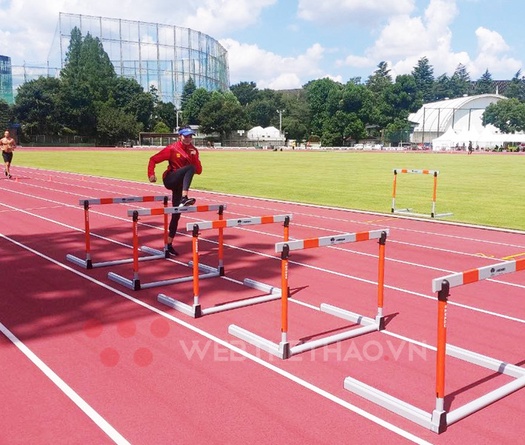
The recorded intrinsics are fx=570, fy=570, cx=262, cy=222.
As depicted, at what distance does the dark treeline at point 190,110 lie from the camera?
8750 centimetres

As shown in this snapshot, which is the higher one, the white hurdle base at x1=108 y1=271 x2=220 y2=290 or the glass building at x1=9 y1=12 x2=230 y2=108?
the glass building at x1=9 y1=12 x2=230 y2=108

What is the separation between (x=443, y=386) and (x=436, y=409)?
19 centimetres

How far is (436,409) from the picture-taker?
434 centimetres

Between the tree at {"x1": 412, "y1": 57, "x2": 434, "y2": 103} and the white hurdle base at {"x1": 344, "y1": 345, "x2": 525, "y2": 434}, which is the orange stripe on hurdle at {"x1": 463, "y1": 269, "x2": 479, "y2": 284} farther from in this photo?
the tree at {"x1": 412, "y1": 57, "x2": 434, "y2": 103}

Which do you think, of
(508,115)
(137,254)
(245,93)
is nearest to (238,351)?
(137,254)

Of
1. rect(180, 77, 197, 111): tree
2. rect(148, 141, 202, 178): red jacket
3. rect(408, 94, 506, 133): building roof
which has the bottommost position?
rect(148, 141, 202, 178): red jacket

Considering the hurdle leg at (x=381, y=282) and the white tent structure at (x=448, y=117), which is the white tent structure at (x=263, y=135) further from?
the hurdle leg at (x=381, y=282)

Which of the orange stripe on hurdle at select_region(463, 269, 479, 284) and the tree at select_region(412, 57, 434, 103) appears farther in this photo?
the tree at select_region(412, 57, 434, 103)

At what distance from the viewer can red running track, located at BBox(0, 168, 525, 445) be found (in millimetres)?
4359

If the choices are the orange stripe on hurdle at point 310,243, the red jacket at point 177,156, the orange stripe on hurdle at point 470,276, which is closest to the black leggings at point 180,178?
the red jacket at point 177,156

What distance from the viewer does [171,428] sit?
4316 mm

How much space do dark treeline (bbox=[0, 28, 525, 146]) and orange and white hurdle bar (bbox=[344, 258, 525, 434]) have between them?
88971 mm

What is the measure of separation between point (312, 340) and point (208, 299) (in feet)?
6.42

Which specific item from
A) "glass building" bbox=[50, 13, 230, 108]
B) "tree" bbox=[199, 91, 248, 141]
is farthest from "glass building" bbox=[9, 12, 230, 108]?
"tree" bbox=[199, 91, 248, 141]
